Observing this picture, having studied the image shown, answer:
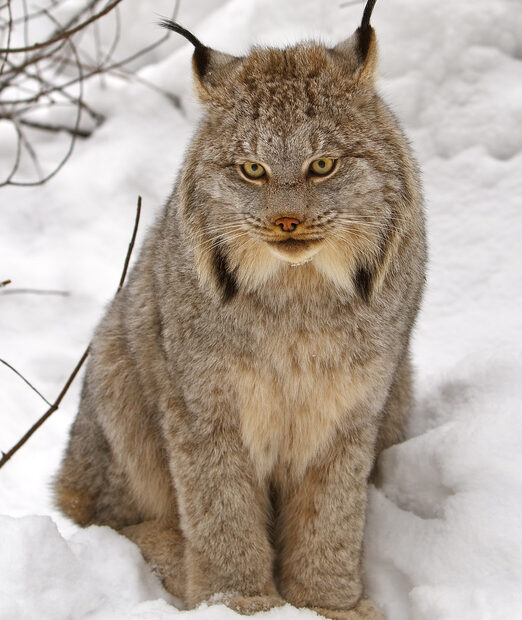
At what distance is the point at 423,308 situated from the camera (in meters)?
4.67

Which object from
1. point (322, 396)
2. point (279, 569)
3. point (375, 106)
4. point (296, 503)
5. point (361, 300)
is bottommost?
point (279, 569)

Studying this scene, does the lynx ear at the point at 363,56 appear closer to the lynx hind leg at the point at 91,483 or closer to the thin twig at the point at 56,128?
the lynx hind leg at the point at 91,483

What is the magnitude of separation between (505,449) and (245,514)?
0.96 m

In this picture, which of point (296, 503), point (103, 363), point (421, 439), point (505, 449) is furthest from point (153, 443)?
point (505, 449)

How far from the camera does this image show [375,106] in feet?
9.67

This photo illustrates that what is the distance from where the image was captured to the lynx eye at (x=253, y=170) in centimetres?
276

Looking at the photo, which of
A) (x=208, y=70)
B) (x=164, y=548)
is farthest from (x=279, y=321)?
(x=164, y=548)

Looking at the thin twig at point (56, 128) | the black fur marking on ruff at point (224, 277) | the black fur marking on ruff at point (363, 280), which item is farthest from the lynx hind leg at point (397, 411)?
the thin twig at point (56, 128)

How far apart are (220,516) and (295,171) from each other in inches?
49.2

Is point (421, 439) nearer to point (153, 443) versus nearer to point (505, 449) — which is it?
point (505, 449)

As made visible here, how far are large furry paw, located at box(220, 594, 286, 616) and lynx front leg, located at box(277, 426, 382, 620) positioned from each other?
16 cm

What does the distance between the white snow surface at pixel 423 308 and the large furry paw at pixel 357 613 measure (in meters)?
0.07

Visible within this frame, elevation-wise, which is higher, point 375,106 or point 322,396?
point 375,106

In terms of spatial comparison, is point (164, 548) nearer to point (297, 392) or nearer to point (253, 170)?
point (297, 392)
